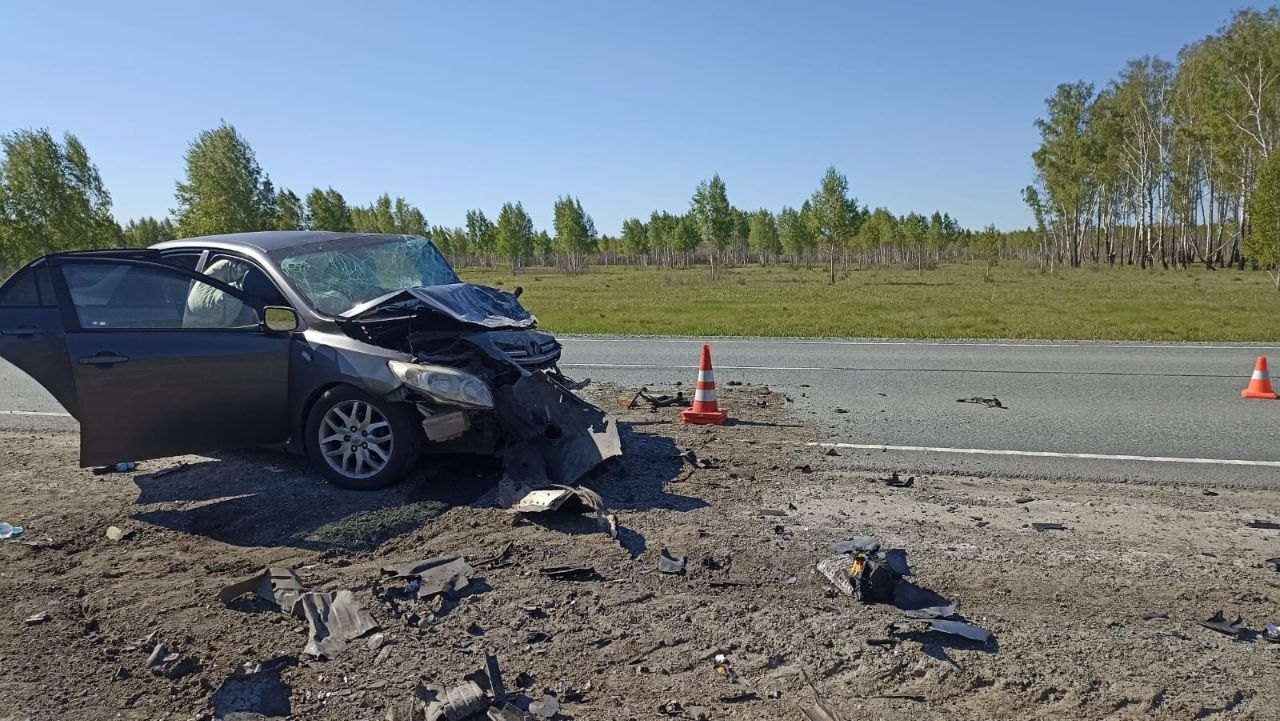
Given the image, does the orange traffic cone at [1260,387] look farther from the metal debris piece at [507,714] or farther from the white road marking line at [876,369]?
the metal debris piece at [507,714]

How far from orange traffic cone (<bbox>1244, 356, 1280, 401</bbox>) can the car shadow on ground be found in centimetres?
732

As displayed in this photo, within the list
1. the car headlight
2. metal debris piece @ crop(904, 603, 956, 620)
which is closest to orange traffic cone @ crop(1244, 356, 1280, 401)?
metal debris piece @ crop(904, 603, 956, 620)

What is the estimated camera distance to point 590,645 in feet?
10.8

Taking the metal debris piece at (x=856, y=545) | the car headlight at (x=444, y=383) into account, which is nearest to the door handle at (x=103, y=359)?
the car headlight at (x=444, y=383)

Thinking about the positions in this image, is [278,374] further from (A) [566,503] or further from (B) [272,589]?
(A) [566,503]

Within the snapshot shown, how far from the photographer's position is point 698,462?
6043mm

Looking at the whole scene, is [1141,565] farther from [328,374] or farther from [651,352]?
[651,352]

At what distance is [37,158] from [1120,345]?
46.5 metres

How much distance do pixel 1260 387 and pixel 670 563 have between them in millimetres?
8632

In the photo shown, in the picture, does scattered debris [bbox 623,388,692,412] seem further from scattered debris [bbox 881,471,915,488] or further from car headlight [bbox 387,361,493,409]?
car headlight [bbox 387,361,493,409]

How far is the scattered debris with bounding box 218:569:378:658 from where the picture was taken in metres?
3.31

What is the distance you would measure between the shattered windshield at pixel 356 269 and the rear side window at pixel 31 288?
5.24 ft

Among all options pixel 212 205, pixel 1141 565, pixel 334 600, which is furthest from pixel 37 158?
pixel 1141 565

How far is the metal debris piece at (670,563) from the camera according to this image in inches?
156
